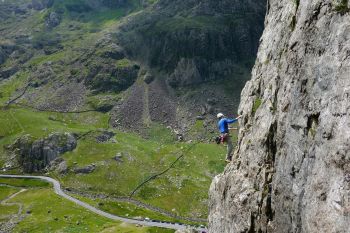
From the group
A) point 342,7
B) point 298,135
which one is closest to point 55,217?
point 298,135

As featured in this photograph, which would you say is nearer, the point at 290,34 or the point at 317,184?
the point at 317,184

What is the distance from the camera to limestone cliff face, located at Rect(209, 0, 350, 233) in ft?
70.4

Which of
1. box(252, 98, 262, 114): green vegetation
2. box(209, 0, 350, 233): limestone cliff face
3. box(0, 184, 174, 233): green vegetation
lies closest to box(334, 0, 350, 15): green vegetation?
box(209, 0, 350, 233): limestone cliff face

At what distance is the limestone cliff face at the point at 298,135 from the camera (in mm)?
21448

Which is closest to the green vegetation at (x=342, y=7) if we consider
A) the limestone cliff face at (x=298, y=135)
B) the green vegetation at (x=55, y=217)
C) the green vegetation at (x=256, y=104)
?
the limestone cliff face at (x=298, y=135)

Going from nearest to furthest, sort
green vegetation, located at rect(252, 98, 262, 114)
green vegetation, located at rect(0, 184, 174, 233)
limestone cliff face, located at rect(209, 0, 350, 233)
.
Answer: limestone cliff face, located at rect(209, 0, 350, 233) → green vegetation, located at rect(252, 98, 262, 114) → green vegetation, located at rect(0, 184, 174, 233)

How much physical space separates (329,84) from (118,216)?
16045cm

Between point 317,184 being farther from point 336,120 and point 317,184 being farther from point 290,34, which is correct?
point 290,34

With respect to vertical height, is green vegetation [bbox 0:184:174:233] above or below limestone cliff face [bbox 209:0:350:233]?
below

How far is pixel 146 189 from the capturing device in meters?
197

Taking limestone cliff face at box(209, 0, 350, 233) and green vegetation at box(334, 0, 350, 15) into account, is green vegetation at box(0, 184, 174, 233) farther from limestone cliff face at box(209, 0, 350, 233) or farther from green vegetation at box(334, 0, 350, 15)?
green vegetation at box(334, 0, 350, 15)

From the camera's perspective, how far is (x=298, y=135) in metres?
26.1

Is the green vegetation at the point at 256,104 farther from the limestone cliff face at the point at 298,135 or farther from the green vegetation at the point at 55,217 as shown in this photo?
the green vegetation at the point at 55,217

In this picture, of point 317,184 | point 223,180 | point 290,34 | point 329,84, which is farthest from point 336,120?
point 223,180
